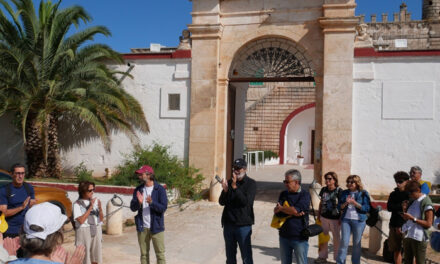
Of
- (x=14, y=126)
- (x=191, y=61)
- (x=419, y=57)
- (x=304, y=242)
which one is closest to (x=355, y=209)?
(x=304, y=242)

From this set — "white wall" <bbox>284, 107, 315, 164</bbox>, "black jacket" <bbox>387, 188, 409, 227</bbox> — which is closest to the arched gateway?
"black jacket" <bbox>387, 188, 409, 227</bbox>

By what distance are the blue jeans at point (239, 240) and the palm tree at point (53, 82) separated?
24.5 ft

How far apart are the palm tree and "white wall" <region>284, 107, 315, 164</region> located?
61.5 feet

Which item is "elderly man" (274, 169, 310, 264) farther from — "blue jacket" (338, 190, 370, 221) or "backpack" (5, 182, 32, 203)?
"backpack" (5, 182, 32, 203)

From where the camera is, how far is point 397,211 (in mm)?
5727

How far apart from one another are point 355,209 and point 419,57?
257 inches

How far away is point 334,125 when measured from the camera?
10.7 metres

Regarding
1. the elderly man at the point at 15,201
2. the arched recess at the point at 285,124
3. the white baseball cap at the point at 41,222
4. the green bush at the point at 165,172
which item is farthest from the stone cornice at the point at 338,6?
the arched recess at the point at 285,124

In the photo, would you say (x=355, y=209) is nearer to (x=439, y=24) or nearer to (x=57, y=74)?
(x=57, y=74)

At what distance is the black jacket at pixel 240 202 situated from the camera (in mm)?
4867

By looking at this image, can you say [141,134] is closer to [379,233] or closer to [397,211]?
[379,233]

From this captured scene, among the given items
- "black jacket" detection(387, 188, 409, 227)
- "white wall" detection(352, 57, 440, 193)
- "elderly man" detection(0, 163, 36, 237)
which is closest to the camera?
"elderly man" detection(0, 163, 36, 237)

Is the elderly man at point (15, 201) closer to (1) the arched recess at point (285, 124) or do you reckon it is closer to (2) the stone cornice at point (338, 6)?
(2) the stone cornice at point (338, 6)

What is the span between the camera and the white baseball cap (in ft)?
7.71
